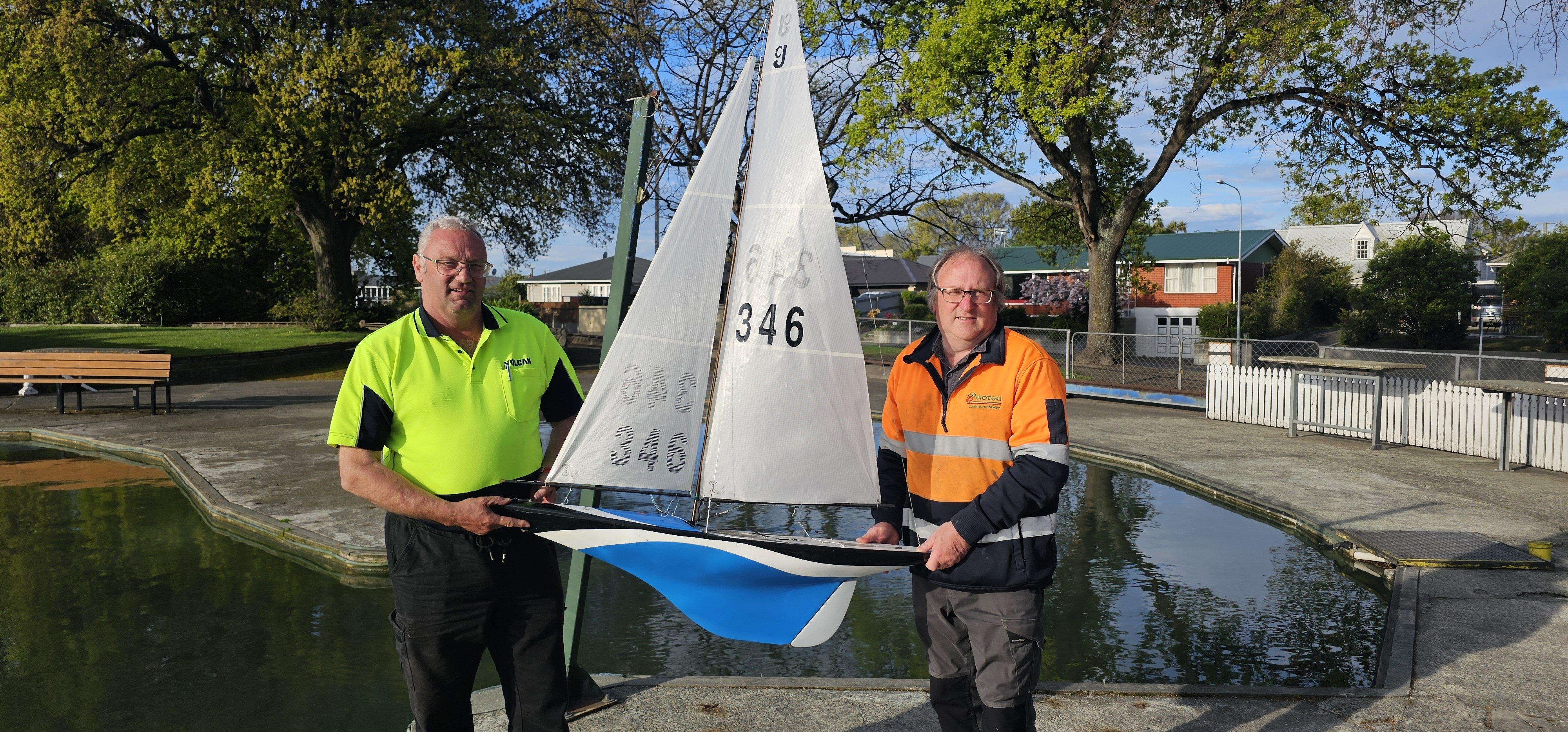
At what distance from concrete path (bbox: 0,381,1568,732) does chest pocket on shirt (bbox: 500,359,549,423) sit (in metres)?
1.77

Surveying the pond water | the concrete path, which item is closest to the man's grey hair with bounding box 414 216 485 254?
the pond water

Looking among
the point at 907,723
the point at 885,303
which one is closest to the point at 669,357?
the point at 907,723

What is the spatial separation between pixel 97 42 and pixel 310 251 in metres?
14.8

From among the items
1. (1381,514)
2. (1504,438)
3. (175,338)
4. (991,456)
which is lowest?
(1381,514)

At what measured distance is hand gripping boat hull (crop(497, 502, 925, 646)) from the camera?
9.98ft

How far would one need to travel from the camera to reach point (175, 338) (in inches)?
981

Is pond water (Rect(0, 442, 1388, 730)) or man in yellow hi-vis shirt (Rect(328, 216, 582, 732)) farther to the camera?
pond water (Rect(0, 442, 1388, 730))

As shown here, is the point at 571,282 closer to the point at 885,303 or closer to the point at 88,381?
the point at 885,303

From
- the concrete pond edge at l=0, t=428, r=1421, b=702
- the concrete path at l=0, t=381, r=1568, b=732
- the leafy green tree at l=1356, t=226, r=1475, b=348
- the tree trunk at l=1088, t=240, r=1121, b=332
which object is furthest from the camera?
the leafy green tree at l=1356, t=226, r=1475, b=348

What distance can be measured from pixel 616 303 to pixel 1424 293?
42178mm

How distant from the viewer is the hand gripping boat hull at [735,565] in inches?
120

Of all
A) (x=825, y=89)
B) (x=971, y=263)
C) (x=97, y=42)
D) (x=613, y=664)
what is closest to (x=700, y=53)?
(x=825, y=89)

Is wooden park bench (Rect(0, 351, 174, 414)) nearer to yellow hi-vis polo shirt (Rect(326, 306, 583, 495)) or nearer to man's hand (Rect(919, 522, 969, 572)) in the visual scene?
yellow hi-vis polo shirt (Rect(326, 306, 583, 495))

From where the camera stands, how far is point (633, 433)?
10.9 ft
